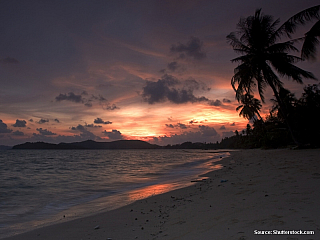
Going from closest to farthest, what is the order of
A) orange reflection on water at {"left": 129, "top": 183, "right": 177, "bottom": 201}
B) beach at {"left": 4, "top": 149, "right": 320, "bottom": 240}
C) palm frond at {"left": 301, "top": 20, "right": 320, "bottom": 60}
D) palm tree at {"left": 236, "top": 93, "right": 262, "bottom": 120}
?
beach at {"left": 4, "top": 149, "right": 320, "bottom": 240}
orange reflection on water at {"left": 129, "top": 183, "right": 177, "bottom": 201}
palm frond at {"left": 301, "top": 20, "right": 320, "bottom": 60}
palm tree at {"left": 236, "top": 93, "right": 262, "bottom": 120}

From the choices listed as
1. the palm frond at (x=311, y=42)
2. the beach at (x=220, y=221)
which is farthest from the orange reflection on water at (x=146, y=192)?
the palm frond at (x=311, y=42)

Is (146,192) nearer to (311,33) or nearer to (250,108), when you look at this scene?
(311,33)

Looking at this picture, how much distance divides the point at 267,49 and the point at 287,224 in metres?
20.8

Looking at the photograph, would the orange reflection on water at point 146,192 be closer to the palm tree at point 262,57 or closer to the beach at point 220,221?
the beach at point 220,221

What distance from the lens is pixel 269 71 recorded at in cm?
2003

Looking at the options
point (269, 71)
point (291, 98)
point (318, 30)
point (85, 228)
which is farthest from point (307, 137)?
point (85, 228)

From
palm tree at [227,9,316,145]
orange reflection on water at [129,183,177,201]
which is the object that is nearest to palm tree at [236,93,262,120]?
palm tree at [227,9,316,145]

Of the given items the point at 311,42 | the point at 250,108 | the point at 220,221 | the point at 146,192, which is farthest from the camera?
the point at 250,108

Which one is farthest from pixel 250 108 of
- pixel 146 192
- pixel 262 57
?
pixel 146 192

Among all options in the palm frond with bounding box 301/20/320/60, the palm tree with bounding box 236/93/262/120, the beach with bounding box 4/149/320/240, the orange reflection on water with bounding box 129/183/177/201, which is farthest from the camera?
the palm tree with bounding box 236/93/262/120

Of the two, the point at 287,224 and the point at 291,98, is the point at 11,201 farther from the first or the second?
the point at 291,98

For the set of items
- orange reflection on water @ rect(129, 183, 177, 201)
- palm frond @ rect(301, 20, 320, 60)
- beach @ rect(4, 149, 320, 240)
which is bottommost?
orange reflection on water @ rect(129, 183, 177, 201)

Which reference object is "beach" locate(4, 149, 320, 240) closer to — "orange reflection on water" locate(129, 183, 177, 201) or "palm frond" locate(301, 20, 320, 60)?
"orange reflection on water" locate(129, 183, 177, 201)

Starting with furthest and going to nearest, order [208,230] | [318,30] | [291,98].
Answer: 1. [291,98]
2. [318,30]
3. [208,230]
